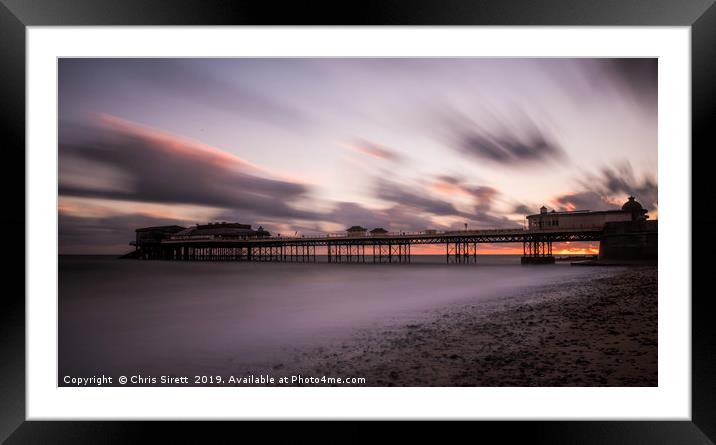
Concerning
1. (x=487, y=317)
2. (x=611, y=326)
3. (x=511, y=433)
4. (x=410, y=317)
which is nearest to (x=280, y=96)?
(x=410, y=317)

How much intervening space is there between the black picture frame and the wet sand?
453mm

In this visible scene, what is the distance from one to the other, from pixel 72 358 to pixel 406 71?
17.5 feet

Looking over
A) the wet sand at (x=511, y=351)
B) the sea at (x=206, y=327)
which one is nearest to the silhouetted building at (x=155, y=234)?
the sea at (x=206, y=327)

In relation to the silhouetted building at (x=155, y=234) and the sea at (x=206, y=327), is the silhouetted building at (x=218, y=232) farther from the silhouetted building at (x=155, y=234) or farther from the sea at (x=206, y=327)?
the sea at (x=206, y=327)

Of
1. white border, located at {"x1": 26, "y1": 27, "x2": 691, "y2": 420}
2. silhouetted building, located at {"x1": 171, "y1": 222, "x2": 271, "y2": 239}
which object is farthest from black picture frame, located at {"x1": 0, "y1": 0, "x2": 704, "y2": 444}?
silhouetted building, located at {"x1": 171, "y1": 222, "x2": 271, "y2": 239}

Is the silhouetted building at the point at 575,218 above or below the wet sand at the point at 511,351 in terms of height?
above

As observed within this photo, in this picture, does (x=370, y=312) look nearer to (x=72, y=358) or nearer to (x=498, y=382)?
(x=498, y=382)

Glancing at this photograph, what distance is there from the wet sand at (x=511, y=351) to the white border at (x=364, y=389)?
129mm

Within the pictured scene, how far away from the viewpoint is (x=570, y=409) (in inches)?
132

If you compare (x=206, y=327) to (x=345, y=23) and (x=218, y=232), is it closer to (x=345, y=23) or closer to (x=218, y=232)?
(x=345, y=23)

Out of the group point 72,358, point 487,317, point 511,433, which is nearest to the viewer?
point 511,433

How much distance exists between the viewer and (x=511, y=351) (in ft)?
12.9

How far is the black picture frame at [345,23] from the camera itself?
3.03 m

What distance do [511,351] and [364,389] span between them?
1674 millimetres
